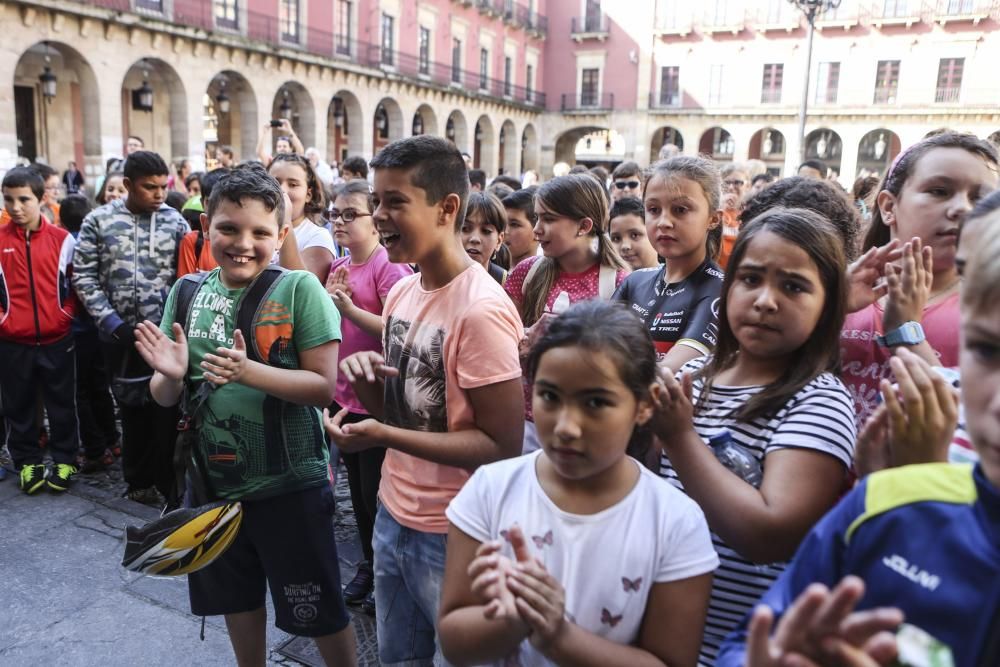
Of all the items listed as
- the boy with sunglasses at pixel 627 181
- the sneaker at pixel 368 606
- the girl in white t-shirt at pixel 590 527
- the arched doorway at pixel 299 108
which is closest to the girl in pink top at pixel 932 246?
the girl in white t-shirt at pixel 590 527

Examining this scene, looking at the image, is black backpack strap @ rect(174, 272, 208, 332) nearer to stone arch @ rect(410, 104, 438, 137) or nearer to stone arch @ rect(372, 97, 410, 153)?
stone arch @ rect(372, 97, 410, 153)

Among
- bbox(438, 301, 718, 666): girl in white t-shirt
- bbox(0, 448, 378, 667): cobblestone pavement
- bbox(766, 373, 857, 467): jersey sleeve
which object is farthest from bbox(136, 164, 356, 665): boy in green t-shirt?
bbox(766, 373, 857, 467): jersey sleeve

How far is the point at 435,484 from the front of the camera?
2098mm

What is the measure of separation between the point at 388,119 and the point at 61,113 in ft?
38.0

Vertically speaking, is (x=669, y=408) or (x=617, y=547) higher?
(x=669, y=408)

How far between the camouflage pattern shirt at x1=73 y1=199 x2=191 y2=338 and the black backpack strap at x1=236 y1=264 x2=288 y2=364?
7.48 ft

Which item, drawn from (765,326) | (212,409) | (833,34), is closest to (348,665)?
(212,409)

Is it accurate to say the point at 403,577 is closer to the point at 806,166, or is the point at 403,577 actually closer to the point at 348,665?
the point at 348,665

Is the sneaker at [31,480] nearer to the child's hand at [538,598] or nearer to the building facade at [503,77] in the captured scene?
the child's hand at [538,598]

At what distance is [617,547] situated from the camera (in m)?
1.39

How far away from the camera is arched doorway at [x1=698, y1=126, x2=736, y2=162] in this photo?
38.4 metres

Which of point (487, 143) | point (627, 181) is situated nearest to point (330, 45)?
point (487, 143)

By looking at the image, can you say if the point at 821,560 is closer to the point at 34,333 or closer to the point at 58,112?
the point at 34,333

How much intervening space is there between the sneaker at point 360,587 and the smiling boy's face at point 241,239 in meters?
1.69
